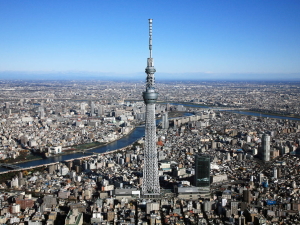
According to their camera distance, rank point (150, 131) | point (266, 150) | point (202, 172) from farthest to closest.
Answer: point (266, 150)
point (202, 172)
point (150, 131)

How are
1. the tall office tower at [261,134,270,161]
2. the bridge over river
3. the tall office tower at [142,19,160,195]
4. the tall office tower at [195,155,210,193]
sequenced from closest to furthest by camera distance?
the tall office tower at [142,19,160,195], the tall office tower at [195,155,210,193], the bridge over river, the tall office tower at [261,134,270,161]

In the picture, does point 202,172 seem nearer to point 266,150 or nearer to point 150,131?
point 150,131

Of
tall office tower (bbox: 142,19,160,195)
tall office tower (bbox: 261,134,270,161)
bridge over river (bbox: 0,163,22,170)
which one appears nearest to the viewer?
tall office tower (bbox: 142,19,160,195)

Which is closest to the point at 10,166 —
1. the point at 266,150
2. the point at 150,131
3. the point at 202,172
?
the point at 150,131

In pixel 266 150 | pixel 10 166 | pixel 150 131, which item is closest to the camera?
pixel 150 131

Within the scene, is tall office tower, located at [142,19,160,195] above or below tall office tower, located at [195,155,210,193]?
above

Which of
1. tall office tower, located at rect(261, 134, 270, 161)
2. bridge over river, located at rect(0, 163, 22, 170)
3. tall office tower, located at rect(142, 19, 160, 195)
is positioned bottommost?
bridge over river, located at rect(0, 163, 22, 170)

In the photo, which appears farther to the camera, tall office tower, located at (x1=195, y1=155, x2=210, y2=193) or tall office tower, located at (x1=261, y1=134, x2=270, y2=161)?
tall office tower, located at (x1=261, y1=134, x2=270, y2=161)

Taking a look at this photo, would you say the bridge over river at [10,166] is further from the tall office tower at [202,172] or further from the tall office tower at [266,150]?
the tall office tower at [266,150]

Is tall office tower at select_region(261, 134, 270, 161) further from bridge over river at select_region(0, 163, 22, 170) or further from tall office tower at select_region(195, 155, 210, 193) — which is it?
bridge over river at select_region(0, 163, 22, 170)

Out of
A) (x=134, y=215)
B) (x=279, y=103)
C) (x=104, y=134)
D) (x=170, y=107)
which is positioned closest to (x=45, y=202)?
(x=134, y=215)

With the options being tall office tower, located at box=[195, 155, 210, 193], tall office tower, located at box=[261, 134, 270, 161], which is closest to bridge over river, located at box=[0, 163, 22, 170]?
tall office tower, located at box=[195, 155, 210, 193]
